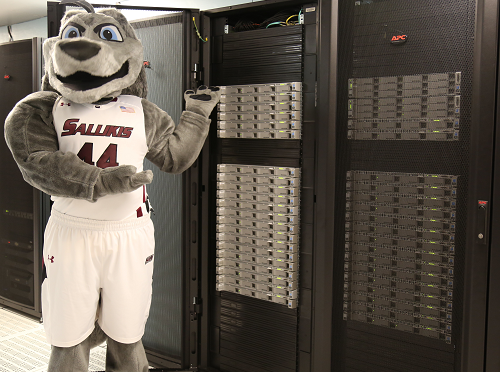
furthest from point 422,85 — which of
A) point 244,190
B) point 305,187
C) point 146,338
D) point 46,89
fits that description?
point 146,338

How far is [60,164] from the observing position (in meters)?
1.80

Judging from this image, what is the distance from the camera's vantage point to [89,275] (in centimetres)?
187

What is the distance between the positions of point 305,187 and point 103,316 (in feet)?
3.54

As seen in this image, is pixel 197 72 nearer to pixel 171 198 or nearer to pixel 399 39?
pixel 171 198

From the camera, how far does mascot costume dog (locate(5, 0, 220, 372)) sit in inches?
71.4

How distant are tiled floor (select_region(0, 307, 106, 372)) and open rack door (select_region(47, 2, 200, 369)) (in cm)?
50

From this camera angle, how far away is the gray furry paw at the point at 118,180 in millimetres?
1784

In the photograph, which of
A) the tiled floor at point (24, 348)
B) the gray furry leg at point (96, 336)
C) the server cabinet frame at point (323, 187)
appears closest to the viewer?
the server cabinet frame at point (323, 187)

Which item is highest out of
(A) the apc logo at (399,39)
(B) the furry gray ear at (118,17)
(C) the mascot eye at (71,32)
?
(B) the furry gray ear at (118,17)

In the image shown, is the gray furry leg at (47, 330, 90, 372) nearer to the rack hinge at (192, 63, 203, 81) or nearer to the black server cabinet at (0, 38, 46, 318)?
the rack hinge at (192, 63, 203, 81)

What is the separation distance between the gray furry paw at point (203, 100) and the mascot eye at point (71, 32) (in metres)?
0.57

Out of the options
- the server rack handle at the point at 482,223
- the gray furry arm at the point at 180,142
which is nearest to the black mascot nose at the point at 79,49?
the gray furry arm at the point at 180,142

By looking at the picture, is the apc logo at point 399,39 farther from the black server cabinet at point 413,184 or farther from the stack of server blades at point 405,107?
the stack of server blades at point 405,107

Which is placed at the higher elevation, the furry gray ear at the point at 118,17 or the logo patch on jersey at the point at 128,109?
the furry gray ear at the point at 118,17
